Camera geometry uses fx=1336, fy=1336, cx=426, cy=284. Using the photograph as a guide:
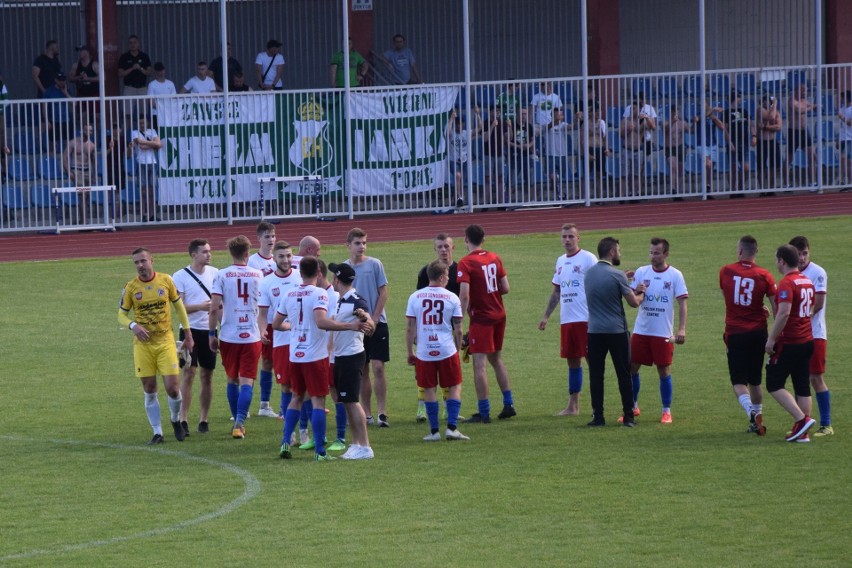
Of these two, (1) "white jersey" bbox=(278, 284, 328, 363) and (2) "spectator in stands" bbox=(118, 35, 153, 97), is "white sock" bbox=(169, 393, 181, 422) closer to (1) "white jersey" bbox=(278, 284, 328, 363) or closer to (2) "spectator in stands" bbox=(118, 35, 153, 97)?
(1) "white jersey" bbox=(278, 284, 328, 363)

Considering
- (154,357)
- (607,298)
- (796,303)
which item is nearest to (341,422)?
(154,357)

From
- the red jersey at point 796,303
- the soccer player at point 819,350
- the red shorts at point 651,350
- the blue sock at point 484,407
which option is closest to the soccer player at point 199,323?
the blue sock at point 484,407

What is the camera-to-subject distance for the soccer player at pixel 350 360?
456 inches

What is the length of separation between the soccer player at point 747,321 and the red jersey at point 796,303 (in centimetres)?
32

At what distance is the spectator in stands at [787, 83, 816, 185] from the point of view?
1170 inches

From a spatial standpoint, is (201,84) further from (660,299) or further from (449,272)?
(660,299)

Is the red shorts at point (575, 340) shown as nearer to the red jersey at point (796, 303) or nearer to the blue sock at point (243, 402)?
the red jersey at point (796, 303)

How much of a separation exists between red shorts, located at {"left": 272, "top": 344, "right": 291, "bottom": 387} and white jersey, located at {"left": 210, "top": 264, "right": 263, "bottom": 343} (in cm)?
65

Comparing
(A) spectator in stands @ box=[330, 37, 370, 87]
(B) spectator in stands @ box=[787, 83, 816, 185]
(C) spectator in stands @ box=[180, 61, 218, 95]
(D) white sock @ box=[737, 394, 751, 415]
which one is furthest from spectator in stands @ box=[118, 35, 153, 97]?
(D) white sock @ box=[737, 394, 751, 415]

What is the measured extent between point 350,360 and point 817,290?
4.37m

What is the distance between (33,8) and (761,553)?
2720 centimetres

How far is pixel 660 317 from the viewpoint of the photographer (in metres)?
13.2

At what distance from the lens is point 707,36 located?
35.8 m

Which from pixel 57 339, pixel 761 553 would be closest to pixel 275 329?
pixel 761 553
